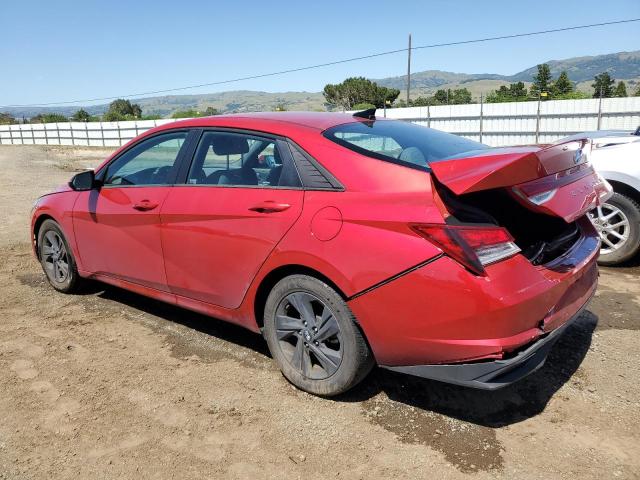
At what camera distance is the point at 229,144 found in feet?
11.3

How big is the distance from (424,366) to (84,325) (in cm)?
298

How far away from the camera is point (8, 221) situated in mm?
8688

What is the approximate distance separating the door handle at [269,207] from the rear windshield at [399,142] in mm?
480

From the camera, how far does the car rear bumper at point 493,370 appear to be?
234cm

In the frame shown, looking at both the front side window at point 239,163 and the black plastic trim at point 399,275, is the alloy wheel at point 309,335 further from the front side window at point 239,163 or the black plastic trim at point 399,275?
the front side window at point 239,163

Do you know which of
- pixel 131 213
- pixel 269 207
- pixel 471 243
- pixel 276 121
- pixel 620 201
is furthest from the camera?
pixel 620 201

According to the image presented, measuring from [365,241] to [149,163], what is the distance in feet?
7.43

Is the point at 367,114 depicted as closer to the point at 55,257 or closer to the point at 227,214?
the point at 227,214

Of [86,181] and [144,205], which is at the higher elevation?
[86,181]

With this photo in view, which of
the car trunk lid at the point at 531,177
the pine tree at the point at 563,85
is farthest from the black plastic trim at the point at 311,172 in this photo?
the pine tree at the point at 563,85

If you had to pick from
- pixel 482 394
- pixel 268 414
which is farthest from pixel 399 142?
pixel 268 414

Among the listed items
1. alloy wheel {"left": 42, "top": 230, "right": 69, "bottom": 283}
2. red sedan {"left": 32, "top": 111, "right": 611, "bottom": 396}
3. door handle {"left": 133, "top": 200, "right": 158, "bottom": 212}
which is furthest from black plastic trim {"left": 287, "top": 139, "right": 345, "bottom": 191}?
alloy wheel {"left": 42, "top": 230, "right": 69, "bottom": 283}

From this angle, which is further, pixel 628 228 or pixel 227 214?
pixel 628 228

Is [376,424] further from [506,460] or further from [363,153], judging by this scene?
[363,153]
